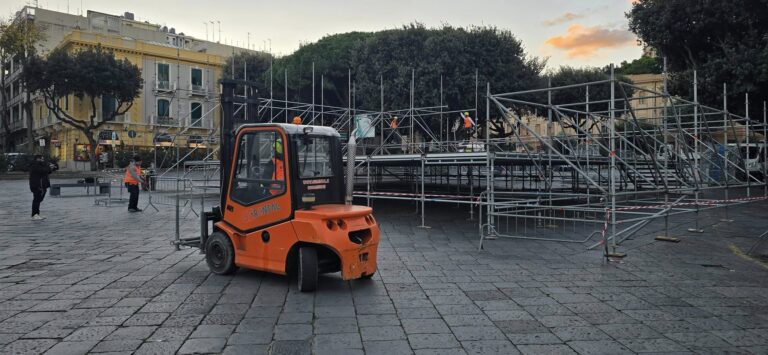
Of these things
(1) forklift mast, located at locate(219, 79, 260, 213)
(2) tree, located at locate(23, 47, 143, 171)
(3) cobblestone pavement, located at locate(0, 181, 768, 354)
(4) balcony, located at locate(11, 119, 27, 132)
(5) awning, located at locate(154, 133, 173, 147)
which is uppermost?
(2) tree, located at locate(23, 47, 143, 171)

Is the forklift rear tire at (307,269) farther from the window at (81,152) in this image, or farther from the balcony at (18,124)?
the balcony at (18,124)

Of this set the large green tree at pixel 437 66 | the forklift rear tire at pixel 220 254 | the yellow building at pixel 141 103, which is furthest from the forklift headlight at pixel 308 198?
the yellow building at pixel 141 103

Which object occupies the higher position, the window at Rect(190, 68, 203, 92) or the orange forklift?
the window at Rect(190, 68, 203, 92)

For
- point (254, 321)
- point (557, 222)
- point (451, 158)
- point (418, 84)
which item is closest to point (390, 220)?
point (451, 158)

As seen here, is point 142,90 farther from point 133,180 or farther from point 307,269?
point 307,269

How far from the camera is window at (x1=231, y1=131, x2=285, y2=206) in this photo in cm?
608

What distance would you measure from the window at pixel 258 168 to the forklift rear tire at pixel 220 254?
56 cm

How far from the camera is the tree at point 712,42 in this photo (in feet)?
57.3

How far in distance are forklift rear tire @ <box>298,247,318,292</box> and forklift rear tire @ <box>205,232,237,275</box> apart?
119 cm

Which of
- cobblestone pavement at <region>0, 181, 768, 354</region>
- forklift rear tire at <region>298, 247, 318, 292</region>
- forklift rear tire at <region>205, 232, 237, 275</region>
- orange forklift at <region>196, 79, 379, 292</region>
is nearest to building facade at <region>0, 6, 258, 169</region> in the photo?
cobblestone pavement at <region>0, 181, 768, 354</region>

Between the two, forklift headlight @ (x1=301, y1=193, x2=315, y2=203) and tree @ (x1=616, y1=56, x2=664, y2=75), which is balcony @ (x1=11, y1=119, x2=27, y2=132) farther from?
tree @ (x1=616, y1=56, x2=664, y2=75)

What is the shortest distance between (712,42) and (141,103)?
128ft

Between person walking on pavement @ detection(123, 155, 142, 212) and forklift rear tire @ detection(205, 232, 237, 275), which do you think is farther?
person walking on pavement @ detection(123, 155, 142, 212)

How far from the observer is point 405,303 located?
5.41m
